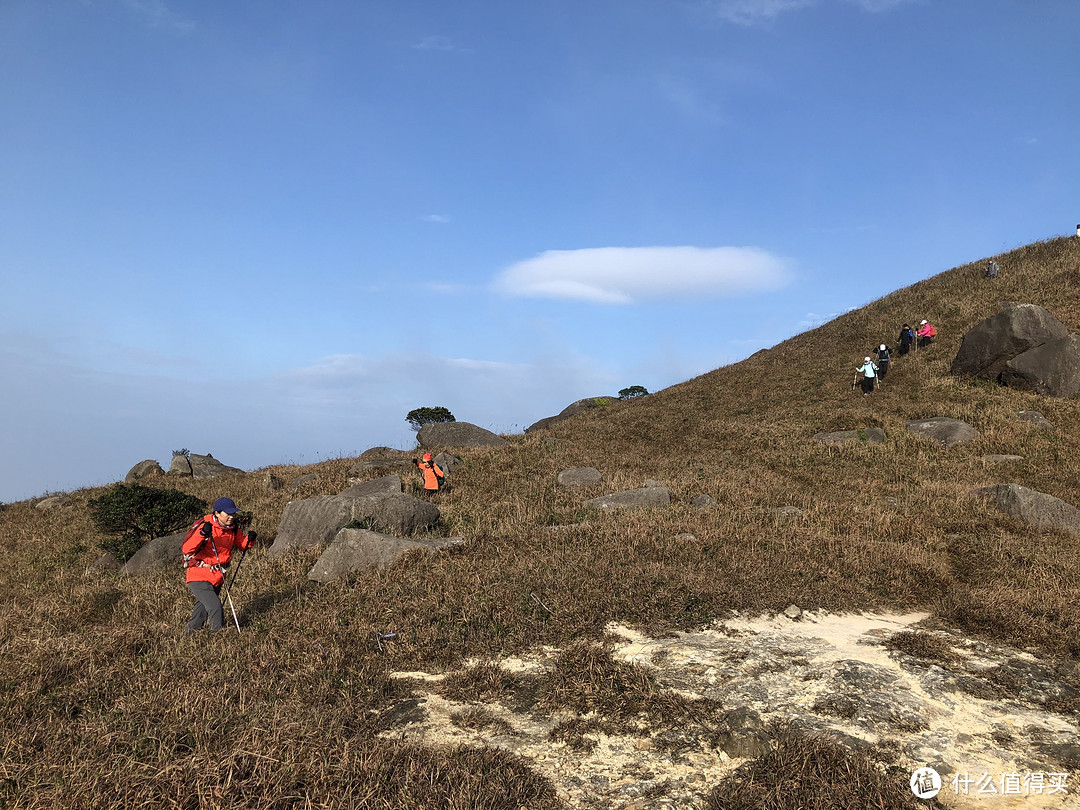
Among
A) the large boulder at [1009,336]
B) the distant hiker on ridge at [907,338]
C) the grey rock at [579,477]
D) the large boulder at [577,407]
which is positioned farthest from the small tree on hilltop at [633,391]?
the grey rock at [579,477]

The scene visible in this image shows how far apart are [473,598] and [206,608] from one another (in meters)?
3.62

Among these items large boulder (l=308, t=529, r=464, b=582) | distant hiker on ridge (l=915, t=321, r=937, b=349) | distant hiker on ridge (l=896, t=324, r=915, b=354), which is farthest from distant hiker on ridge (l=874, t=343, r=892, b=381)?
large boulder (l=308, t=529, r=464, b=582)

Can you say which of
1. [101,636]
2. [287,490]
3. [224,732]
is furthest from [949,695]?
[287,490]

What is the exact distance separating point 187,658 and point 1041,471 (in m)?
20.6

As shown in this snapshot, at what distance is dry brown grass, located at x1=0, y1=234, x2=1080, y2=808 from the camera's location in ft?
15.1

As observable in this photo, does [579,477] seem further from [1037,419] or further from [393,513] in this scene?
[1037,419]

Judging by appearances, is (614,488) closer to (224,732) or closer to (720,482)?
(720,482)

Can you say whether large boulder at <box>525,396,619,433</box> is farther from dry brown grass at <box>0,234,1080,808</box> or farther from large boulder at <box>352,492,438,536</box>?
large boulder at <box>352,492,438,536</box>

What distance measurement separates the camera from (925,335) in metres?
30.3

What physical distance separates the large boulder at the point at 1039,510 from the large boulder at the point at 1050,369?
1227 centimetres

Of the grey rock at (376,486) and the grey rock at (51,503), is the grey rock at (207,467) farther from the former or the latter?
the grey rock at (376,486)

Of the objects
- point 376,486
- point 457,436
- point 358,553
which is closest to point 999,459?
point 376,486

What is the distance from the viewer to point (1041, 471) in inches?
691

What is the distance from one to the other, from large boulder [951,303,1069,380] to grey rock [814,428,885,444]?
6.67 meters
